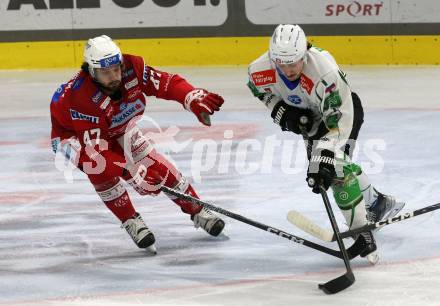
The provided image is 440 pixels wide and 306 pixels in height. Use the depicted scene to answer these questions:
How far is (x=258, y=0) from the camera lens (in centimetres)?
1039

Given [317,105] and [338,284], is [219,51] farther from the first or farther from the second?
[338,284]

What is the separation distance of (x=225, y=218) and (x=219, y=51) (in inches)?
187

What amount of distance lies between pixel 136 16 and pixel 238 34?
106 centimetres

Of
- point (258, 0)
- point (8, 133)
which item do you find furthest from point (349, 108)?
point (258, 0)

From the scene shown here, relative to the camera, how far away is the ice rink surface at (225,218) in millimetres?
4727

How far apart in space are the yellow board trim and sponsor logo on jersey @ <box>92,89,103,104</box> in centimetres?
527

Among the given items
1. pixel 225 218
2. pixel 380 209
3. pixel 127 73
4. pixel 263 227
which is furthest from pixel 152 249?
pixel 380 209

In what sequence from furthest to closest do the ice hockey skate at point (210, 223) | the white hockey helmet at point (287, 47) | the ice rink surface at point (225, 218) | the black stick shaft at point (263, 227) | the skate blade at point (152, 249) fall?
the ice hockey skate at point (210, 223), the skate blade at point (152, 249), the black stick shaft at point (263, 227), the white hockey helmet at point (287, 47), the ice rink surface at point (225, 218)

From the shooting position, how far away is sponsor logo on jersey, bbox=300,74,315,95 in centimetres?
498

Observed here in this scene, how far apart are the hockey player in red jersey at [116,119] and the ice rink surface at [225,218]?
1.01 ft

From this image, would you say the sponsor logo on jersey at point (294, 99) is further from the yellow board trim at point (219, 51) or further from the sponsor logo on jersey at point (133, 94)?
the yellow board trim at point (219, 51)

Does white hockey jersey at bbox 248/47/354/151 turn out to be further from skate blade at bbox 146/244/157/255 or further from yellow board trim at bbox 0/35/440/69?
yellow board trim at bbox 0/35/440/69

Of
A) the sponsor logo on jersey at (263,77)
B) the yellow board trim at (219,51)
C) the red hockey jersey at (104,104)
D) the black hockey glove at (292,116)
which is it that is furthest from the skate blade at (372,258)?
the yellow board trim at (219,51)

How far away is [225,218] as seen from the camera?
6035mm
